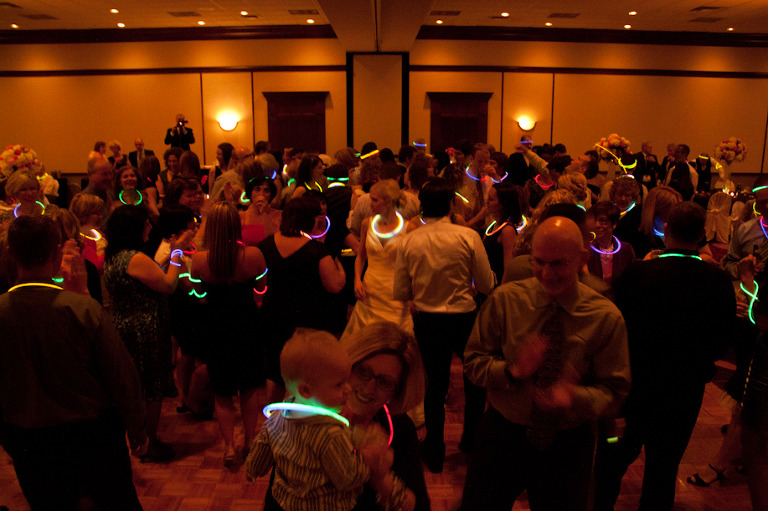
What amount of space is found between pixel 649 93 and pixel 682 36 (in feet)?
4.36

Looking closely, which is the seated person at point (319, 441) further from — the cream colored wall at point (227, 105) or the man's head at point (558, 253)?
the cream colored wall at point (227, 105)

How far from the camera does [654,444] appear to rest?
2.26 metres

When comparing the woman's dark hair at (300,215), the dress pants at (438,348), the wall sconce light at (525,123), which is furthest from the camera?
the wall sconce light at (525,123)

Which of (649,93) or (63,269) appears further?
(649,93)

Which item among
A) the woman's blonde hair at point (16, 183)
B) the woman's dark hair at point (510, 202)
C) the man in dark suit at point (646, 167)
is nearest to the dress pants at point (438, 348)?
the woman's dark hair at point (510, 202)

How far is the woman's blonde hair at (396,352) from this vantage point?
1.42 metres

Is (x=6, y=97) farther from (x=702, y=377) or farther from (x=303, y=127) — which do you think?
A: (x=702, y=377)

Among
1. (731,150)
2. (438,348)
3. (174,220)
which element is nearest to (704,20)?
(731,150)

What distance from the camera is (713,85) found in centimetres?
1259

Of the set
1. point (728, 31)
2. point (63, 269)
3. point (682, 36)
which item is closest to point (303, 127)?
point (682, 36)

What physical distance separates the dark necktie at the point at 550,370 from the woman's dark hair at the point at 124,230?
2.03 m

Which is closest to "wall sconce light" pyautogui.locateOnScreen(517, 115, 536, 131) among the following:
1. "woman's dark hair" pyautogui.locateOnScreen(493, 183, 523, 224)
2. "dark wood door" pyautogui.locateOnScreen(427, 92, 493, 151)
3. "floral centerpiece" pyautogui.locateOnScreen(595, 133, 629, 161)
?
"dark wood door" pyautogui.locateOnScreen(427, 92, 493, 151)

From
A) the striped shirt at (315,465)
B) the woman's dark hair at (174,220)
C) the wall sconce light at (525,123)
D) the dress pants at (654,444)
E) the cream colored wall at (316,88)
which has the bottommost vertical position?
the dress pants at (654,444)

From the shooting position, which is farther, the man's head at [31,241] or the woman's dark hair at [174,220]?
the woman's dark hair at [174,220]
